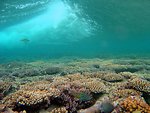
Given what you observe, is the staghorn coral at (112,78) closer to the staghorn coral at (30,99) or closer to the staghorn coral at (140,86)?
the staghorn coral at (140,86)

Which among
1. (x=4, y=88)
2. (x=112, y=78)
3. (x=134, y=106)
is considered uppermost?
(x=112, y=78)

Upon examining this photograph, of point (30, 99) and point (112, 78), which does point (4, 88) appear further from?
point (112, 78)

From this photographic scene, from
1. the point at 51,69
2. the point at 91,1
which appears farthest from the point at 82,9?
the point at 51,69

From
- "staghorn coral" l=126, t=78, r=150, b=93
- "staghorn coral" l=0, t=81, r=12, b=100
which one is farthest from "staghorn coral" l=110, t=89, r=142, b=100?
"staghorn coral" l=0, t=81, r=12, b=100

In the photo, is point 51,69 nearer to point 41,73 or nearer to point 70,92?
point 41,73

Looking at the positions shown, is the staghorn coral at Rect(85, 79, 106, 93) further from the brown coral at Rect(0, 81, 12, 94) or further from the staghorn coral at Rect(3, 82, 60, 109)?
Result: the brown coral at Rect(0, 81, 12, 94)

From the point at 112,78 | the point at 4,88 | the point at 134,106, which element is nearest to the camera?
the point at 134,106

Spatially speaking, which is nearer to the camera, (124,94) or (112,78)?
(124,94)

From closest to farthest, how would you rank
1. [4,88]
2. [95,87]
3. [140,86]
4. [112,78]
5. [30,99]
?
[30,99] < [140,86] < [95,87] < [4,88] < [112,78]

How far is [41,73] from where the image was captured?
1596 cm

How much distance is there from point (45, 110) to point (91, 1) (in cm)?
2843

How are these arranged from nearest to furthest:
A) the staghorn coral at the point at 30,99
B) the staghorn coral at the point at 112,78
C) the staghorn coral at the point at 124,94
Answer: the staghorn coral at the point at 30,99 < the staghorn coral at the point at 124,94 < the staghorn coral at the point at 112,78

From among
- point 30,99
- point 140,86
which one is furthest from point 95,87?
point 30,99

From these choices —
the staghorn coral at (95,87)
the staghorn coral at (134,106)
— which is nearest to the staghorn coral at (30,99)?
the staghorn coral at (95,87)
